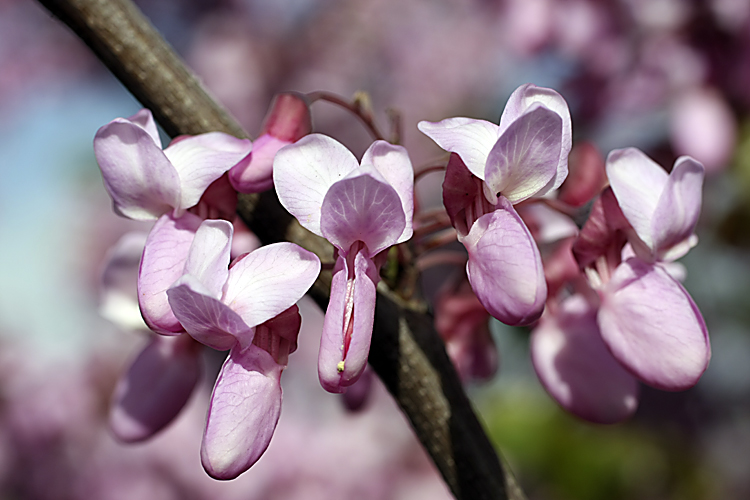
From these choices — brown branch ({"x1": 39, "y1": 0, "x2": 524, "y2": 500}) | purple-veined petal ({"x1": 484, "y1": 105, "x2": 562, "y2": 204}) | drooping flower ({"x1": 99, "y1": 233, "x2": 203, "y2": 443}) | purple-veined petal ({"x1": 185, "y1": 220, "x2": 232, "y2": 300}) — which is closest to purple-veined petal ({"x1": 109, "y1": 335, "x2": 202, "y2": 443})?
drooping flower ({"x1": 99, "y1": 233, "x2": 203, "y2": 443})

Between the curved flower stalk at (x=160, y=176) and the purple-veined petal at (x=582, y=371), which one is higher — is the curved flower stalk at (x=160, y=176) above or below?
above

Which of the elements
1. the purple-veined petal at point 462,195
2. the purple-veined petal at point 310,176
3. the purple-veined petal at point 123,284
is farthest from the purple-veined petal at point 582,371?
the purple-veined petal at point 123,284

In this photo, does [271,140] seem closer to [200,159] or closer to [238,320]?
[200,159]

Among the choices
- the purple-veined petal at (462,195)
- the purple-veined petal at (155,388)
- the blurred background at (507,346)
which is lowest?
the blurred background at (507,346)

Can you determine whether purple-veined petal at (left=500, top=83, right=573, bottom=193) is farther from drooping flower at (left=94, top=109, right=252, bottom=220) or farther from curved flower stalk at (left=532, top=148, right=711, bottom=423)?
drooping flower at (left=94, top=109, right=252, bottom=220)

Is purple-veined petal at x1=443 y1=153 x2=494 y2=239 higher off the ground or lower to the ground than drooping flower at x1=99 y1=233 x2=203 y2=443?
higher

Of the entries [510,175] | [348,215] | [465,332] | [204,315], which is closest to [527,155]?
[510,175]

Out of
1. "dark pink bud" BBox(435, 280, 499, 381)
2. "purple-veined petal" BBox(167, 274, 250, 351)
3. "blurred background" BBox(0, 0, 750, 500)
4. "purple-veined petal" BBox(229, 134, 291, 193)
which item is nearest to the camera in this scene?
"purple-veined petal" BBox(167, 274, 250, 351)

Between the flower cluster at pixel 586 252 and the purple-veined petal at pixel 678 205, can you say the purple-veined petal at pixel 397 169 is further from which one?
the purple-veined petal at pixel 678 205
